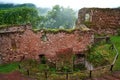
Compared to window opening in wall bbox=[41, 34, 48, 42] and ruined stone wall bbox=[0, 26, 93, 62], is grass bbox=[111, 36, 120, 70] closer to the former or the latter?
ruined stone wall bbox=[0, 26, 93, 62]

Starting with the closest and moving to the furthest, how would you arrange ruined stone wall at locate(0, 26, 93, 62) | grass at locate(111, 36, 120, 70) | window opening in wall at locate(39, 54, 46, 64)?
1. grass at locate(111, 36, 120, 70)
2. ruined stone wall at locate(0, 26, 93, 62)
3. window opening in wall at locate(39, 54, 46, 64)

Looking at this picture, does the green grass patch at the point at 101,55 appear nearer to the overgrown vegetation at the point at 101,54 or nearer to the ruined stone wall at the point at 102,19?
the overgrown vegetation at the point at 101,54

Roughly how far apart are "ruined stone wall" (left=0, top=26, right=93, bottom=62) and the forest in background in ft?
99.6

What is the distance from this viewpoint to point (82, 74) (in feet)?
82.0

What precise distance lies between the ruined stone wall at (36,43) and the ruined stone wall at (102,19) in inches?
206

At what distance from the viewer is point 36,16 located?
255 feet

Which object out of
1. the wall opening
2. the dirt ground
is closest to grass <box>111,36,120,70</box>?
the wall opening

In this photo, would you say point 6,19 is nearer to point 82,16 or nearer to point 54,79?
point 82,16

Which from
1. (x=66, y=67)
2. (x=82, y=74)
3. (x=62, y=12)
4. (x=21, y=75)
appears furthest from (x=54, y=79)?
(x=62, y=12)

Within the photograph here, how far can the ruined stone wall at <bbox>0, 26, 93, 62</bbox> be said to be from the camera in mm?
34000

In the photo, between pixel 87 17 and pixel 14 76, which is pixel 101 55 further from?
pixel 87 17

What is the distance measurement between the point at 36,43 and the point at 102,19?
1055 centimetres

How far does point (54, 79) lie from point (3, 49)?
423 inches

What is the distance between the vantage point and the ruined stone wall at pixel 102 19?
1580 inches
